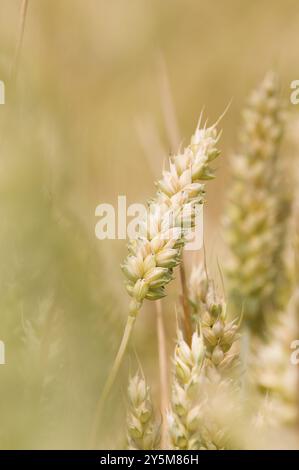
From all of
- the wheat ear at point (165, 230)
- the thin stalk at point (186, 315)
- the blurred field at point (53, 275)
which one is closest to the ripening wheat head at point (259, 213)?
the blurred field at point (53, 275)

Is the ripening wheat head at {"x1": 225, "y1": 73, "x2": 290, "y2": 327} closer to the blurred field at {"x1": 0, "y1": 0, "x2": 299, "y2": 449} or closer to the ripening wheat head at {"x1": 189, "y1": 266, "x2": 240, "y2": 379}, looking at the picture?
the blurred field at {"x1": 0, "y1": 0, "x2": 299, "y2": 449}

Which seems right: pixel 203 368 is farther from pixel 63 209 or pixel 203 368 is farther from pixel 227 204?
pixel 227 204

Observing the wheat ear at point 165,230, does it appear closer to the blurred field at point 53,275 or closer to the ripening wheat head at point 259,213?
the blurred field at point 53,275

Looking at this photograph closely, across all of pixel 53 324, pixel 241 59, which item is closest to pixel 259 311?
pixel 53 324

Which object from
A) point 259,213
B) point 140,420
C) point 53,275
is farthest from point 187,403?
point 259,213

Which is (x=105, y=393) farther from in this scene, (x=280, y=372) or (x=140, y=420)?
(x=280, y=372)

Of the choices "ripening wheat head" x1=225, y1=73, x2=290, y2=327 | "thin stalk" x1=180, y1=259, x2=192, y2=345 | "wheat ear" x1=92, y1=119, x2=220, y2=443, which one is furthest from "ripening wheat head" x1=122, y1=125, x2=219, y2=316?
"ripening wheat head" x1=225, y1=73, x2=290, y2=327
